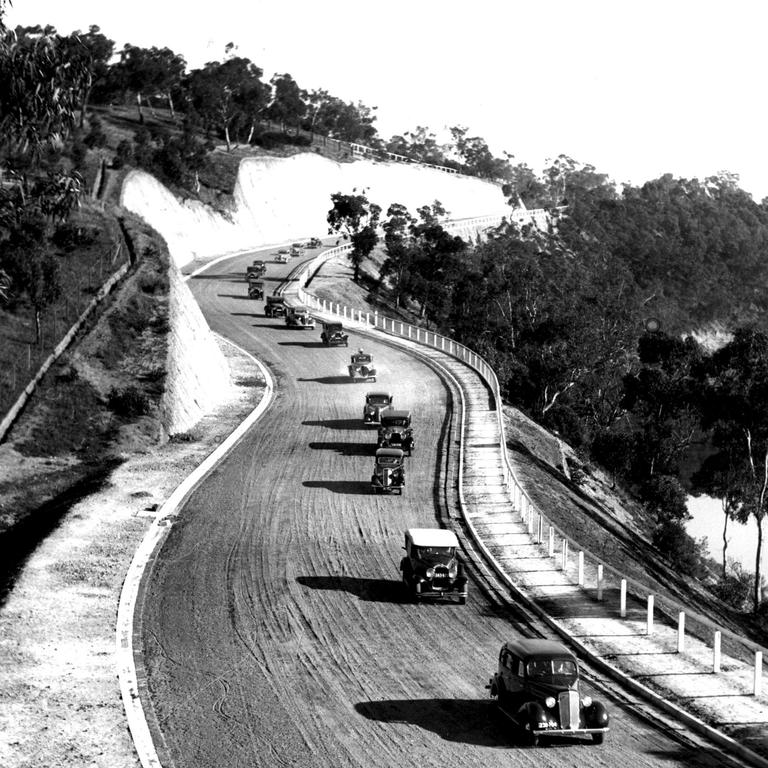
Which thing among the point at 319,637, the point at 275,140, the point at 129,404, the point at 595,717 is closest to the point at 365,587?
the point at 319,637

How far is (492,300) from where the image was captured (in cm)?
11238

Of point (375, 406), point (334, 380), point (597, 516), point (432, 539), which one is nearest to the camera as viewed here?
point (432, 539)

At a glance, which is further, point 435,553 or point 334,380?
point 334,380

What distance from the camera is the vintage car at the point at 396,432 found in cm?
4806

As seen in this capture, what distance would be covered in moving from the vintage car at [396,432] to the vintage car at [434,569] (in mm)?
17789

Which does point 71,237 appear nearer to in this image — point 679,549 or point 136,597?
point 679,549

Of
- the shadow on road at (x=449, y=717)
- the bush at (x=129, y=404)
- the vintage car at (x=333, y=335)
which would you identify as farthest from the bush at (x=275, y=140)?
the shadow on road at (x=449, y=717)

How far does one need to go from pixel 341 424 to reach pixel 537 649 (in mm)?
32828

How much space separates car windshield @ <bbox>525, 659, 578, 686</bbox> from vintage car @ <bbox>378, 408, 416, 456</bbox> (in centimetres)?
2721

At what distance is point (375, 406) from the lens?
5356 centimetres

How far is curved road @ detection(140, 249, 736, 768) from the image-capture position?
67.8 ft

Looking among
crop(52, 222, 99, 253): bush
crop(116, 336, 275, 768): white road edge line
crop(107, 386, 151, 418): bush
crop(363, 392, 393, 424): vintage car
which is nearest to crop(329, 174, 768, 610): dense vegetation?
crop(363, 392, 393, 424): vintage car

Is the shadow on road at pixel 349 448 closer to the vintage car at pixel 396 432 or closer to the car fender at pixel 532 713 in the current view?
the vintage car at pixel 396 432

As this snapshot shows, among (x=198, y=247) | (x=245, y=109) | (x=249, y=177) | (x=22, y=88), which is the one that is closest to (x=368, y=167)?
(x=245, y=109)
